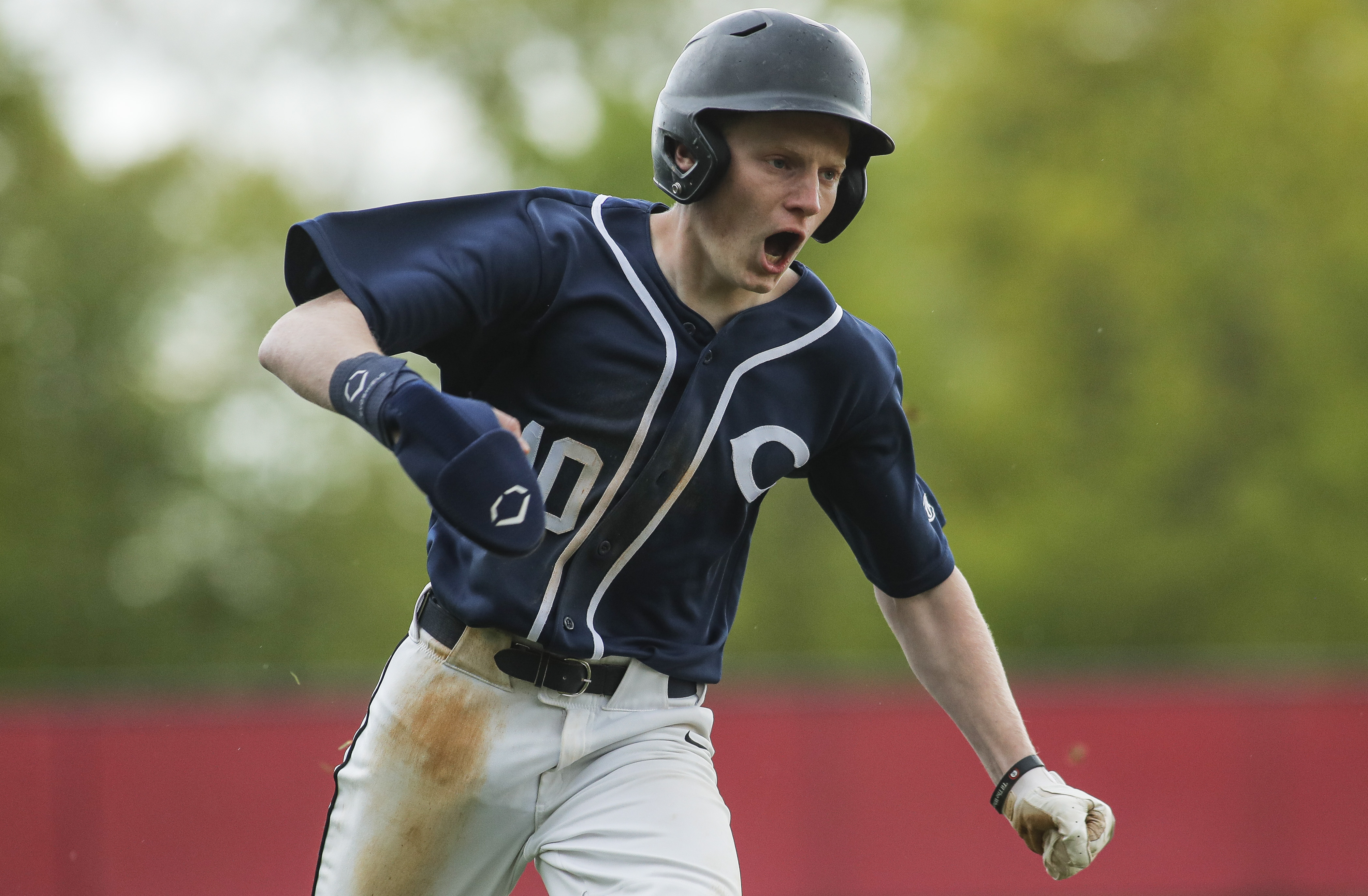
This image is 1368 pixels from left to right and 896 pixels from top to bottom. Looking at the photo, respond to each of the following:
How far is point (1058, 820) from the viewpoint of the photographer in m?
3.40

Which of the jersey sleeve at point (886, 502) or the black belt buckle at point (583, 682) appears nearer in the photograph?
the black belt buckle at point (583, 682)

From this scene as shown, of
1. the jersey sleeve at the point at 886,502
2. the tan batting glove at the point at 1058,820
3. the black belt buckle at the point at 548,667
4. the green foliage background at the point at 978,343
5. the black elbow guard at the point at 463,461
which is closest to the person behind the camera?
the black elbow guard at the point at 463,461

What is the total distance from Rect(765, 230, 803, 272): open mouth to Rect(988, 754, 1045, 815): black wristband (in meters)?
1.30

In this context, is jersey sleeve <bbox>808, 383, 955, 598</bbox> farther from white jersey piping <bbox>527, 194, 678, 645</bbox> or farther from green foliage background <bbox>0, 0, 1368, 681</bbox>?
green foliage background <bbox>0, 0, 1368, 681</bbox>

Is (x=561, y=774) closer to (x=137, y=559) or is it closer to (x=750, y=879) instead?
(x=750, y=879)

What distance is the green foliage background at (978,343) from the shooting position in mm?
22734

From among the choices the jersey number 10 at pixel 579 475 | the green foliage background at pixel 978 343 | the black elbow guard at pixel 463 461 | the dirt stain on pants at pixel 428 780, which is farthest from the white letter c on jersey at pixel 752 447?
the green foliage background at pixel 978 343

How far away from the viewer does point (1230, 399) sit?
896 inches

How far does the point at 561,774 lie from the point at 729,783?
24.9 ft

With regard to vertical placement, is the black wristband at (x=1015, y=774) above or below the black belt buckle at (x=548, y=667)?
below

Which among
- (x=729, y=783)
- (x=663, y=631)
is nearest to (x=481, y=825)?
(x=663, y=631)

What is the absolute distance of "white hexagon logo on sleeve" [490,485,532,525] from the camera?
2.49 m

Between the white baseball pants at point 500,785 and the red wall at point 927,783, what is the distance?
7273 mm

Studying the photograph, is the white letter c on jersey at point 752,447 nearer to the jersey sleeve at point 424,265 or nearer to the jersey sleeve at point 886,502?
the jersey sleeve at point 886,502
